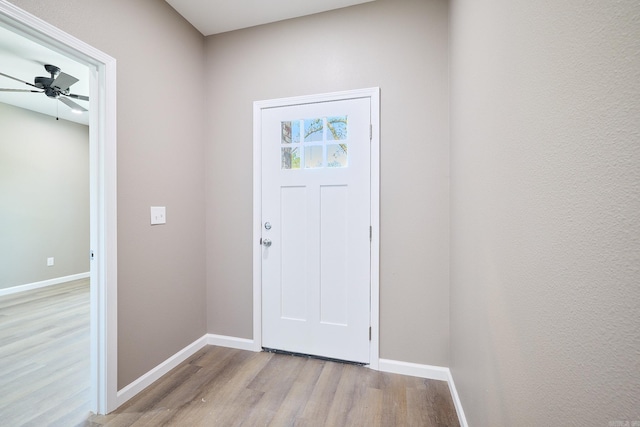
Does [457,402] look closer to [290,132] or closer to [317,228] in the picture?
[317,228]

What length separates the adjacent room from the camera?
18.3 inches

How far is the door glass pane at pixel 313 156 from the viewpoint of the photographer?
216cm

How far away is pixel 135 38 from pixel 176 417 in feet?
7.92

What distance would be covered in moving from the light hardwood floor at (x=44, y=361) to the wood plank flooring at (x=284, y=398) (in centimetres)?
30

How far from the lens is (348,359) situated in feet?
6.84

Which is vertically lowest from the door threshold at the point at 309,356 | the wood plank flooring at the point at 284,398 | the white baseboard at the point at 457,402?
the wood plank flooring at the point at 284,398

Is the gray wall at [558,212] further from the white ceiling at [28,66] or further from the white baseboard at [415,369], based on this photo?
the white ceiling at [28,66]

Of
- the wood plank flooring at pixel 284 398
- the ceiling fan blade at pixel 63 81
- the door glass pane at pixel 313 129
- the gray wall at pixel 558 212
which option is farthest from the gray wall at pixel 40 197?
the gray wall at pixel 558 212

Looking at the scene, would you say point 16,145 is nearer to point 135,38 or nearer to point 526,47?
point 135,38

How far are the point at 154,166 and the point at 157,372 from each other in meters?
1.49

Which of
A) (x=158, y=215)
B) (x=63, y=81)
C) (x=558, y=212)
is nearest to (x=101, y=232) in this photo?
(x=158, y=215)

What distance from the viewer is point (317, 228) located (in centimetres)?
215

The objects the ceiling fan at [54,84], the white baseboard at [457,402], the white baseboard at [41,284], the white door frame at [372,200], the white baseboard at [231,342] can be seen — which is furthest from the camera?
the white baseboard at [41,284]

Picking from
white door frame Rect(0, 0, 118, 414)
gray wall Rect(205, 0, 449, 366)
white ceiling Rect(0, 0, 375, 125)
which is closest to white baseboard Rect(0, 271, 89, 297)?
white ceiling Rect(0, 0, 375, 125)
